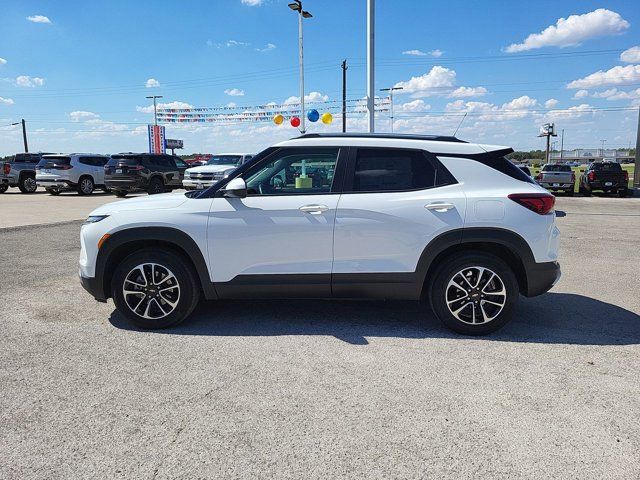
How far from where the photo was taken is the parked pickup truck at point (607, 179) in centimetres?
2290

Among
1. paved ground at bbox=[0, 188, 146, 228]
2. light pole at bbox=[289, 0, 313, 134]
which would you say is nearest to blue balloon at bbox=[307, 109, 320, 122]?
light pole at bbox=[289, 0, 313, 134]

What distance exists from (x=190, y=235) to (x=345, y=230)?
1363 mm

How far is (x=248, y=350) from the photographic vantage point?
4.04 metres

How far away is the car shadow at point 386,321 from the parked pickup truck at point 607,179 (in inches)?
812

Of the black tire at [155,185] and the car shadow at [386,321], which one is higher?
the black tire at [155,185]

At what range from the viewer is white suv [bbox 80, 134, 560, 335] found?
13.8 feet

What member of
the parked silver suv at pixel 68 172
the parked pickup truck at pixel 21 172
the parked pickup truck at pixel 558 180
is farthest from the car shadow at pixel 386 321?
the parked pickup truck at pixel 21 172

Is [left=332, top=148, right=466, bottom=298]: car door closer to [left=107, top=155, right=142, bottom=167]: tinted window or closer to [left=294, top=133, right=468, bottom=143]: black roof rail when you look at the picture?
[left=294, top=133, right=468, bottom=143]: black roof rail

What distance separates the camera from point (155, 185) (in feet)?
65.0

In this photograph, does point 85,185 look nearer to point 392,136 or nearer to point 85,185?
point 85,185

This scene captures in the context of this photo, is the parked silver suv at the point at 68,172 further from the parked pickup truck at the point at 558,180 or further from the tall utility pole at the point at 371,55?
the parked pickup truck at the point at 558,180

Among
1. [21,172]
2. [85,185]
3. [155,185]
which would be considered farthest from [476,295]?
[21,172]

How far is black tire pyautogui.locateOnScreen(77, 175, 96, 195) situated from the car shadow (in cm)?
1921

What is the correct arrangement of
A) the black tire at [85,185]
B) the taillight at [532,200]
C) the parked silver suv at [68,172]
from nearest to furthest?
the taillight at [532,200]
the parked silver suv at [68,172]
the black tire at [85,185]
